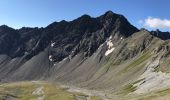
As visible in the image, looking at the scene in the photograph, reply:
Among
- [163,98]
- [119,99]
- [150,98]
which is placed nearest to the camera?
[163,98]

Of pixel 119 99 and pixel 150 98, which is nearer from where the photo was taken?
pixel 150 98

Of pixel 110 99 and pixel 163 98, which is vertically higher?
pixel 110 99

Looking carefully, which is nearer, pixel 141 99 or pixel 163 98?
pixel 163 98

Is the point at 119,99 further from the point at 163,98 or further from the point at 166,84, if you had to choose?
the point at 163,98

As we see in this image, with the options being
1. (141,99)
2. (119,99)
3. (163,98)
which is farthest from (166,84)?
(163,98)

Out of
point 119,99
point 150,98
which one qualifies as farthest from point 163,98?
point 119,99

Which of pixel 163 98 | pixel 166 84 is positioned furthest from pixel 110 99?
pixel 163 98

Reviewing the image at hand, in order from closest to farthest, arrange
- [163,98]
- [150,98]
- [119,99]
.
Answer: [163,98] → [150,98] → [119,99]

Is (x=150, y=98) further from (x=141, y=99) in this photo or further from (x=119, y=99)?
(x=119, y=99)
